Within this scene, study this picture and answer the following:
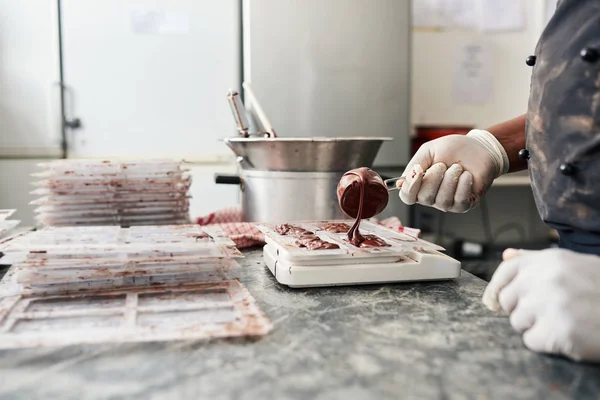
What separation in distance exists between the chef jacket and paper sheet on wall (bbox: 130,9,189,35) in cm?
205

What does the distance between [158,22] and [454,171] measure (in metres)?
1.97

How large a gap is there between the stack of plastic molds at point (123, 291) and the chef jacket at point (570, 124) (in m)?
0.60

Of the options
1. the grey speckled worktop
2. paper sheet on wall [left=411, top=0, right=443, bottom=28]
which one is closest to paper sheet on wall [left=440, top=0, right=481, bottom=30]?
paper sheet on wall [left=411, top=0, right=443, bottom=28]

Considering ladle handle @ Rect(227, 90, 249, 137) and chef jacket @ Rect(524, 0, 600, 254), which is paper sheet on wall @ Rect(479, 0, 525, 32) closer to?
ladle handle @ Rect(227, 90, 249, 137)

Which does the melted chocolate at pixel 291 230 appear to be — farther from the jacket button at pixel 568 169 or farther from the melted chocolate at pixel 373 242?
the jacket button at pixel 568 169

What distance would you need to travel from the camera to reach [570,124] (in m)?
0.98

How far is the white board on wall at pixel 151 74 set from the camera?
2.68 m

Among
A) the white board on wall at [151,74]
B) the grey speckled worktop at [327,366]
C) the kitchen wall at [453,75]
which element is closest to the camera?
the grey speckled worktop at [327,366]

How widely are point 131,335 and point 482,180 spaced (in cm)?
95

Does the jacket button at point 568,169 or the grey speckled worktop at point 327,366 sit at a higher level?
the jacket button at point 568,169

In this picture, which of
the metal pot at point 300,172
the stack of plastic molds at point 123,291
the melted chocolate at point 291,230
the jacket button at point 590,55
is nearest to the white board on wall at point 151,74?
the metal pot at point 300,172

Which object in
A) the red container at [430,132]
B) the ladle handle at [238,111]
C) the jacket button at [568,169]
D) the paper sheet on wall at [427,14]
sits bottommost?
the jacket button at [568,169]

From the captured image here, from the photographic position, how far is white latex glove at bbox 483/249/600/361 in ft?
2.22

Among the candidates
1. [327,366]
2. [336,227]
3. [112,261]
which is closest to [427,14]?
[336,227]
